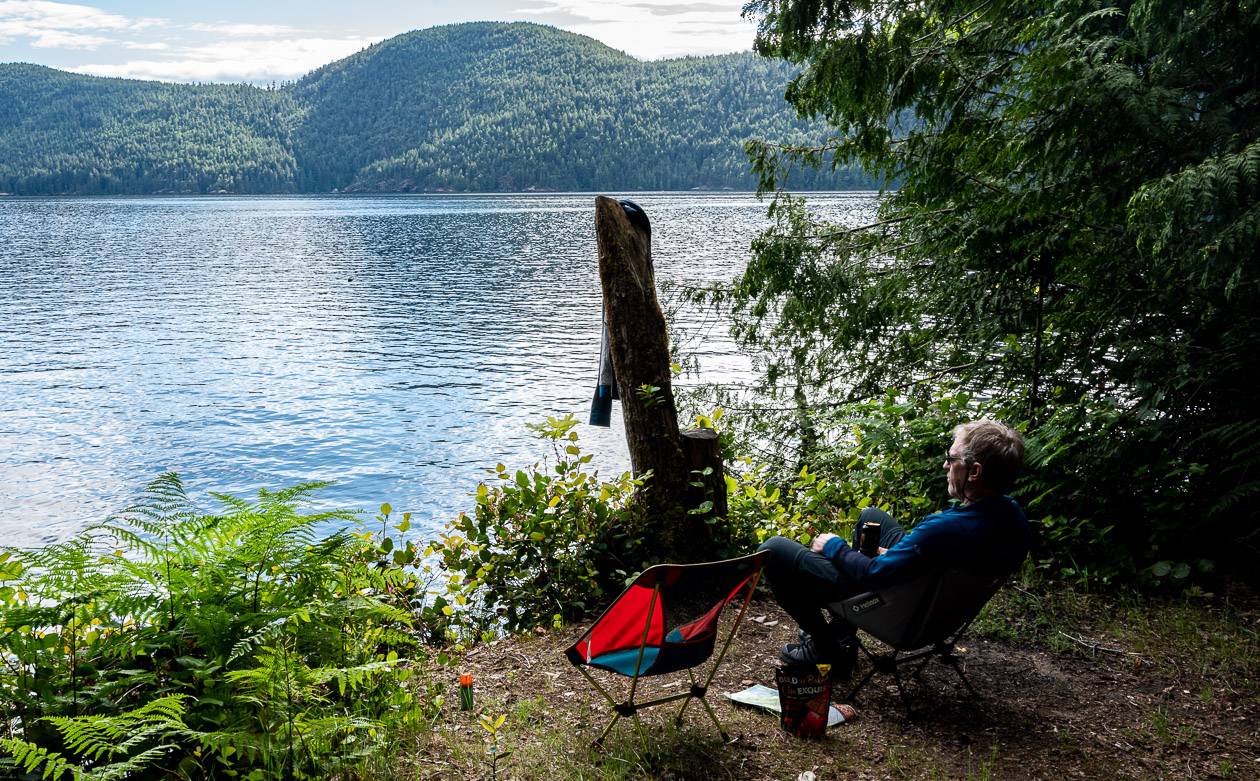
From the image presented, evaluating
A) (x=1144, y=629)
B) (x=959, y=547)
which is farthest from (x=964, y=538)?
(x=1144, y=629)

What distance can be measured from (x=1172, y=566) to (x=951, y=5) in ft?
15.6

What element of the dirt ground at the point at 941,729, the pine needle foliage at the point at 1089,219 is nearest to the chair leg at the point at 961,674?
the dirt ground at the point at 941,729

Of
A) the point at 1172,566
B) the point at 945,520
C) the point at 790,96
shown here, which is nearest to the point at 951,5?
the point at 790,96

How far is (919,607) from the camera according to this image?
3998 millimetres

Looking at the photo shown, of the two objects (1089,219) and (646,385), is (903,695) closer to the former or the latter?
(646,385)

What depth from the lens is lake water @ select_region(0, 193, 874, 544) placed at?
1667cm

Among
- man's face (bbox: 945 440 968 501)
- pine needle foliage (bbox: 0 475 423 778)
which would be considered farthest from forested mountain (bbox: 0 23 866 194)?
pine needle foliage (bbox: 0 475 423 778)

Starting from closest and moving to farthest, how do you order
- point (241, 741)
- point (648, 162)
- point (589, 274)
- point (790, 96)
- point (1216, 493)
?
point (241, 741) → point (1216, 493) → point (790, 96) → point (589, 274) → point (648, 162)

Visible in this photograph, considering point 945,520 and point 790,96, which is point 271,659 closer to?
point 945,520

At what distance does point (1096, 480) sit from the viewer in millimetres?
6016

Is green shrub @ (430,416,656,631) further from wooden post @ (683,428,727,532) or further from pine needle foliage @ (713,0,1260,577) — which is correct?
pine needle foliage @ (713,0,1260,577)

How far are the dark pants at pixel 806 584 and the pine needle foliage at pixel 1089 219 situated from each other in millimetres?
2242

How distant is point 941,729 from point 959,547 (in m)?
0.95

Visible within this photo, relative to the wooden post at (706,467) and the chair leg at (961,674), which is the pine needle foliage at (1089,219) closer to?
the chair leg at (961,674)
